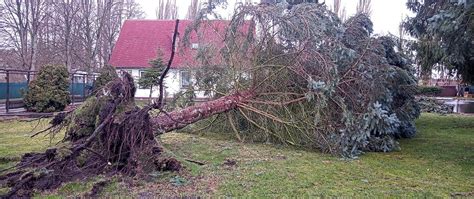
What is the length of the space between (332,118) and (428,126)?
6.03 meters

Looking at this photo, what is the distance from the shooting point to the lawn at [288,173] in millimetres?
4395

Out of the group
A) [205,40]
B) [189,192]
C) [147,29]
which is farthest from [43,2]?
[189,192]

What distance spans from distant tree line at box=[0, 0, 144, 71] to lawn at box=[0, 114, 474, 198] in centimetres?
1666

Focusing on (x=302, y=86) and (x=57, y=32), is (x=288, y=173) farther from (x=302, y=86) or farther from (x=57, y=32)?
(x=57, y=32)

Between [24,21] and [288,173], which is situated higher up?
[24,21]

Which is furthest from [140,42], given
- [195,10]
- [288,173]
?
[288,173]

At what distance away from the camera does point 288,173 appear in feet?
17.4

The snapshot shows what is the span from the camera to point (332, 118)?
24.5ft

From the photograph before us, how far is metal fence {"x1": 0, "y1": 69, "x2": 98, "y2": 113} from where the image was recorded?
40.7 ft

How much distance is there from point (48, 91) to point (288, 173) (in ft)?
36.5

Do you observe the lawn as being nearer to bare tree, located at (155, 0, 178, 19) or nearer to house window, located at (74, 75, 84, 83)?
house window, located at (74, 75, 84, 83)

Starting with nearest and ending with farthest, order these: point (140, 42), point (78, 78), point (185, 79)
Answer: point (185, 79) → point (78, 78) → point (140, 42)

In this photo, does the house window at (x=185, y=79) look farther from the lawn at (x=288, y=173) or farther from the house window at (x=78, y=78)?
the house window at (x=78, y=78)

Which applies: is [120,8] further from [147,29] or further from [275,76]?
[275,76]
